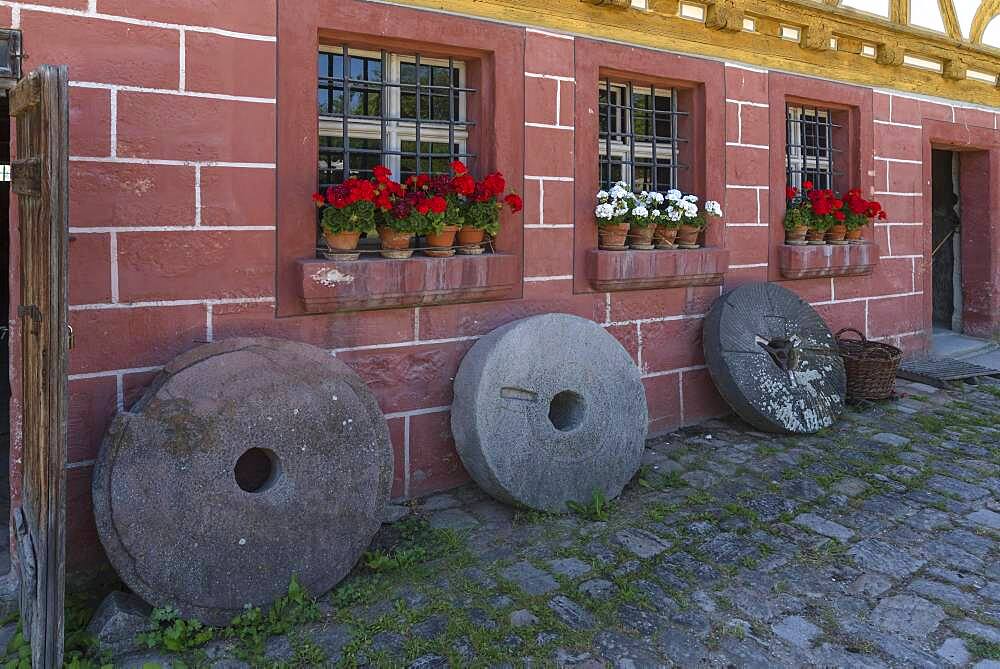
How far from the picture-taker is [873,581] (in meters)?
3.18

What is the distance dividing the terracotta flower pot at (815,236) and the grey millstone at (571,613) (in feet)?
13.1

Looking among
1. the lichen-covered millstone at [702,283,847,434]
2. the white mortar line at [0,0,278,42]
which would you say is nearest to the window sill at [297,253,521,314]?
the white mortar line at [0,0,278,42]

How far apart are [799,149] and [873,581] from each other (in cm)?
404

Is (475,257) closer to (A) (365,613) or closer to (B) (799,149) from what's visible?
(A) (365,613)

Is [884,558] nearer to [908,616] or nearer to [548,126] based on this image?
[908,616]

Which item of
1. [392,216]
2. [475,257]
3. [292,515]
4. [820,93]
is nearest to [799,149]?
[820,93]

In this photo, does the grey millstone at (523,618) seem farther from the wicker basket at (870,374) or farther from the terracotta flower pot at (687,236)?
the wicker basket at (870,374)

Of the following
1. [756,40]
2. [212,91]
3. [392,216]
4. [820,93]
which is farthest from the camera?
[820,93]

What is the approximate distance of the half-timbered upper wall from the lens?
4664mm

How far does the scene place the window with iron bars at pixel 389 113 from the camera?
13.2ft

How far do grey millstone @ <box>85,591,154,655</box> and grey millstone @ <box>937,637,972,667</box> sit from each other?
270 centimetres

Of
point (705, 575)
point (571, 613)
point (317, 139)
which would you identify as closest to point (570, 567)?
point (571, 613)

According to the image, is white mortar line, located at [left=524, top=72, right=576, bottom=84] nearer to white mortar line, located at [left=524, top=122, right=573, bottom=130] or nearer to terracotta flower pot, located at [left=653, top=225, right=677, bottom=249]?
white mortar line, located at [left=524, top=122, right=573, bottom=130]

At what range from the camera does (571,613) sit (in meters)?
2.93
